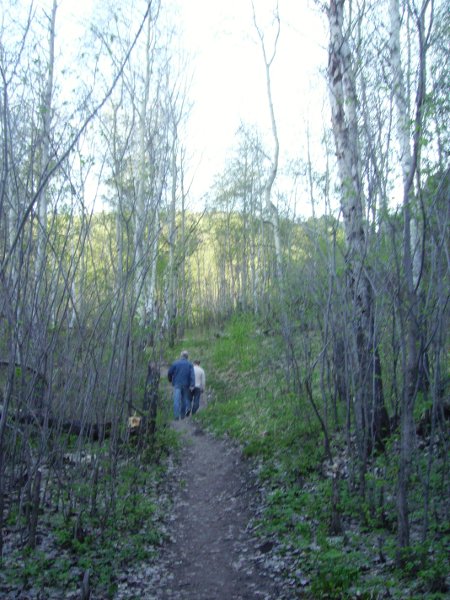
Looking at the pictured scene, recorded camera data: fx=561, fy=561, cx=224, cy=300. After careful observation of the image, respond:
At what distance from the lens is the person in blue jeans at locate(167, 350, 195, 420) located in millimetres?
12148

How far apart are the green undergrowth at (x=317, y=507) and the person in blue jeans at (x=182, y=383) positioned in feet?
1.48

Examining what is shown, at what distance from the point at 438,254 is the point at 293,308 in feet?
18.0

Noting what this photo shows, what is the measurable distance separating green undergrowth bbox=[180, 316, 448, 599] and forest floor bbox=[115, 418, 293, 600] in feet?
0.68

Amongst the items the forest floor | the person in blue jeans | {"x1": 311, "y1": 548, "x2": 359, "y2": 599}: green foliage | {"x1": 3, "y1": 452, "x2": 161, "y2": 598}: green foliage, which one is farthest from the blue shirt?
{"x1": 311, "y1": 548, "x2": 359, "y2": 599}: green foliage

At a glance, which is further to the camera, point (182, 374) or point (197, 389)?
point (197, 389)

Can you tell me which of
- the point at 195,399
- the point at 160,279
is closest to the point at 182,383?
the point at 195,399

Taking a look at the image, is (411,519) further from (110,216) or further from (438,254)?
(110,216)

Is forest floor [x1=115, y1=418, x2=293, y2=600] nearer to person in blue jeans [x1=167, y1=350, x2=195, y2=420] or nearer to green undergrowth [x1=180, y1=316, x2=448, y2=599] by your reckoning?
green undergrowth [x1=180, y1=316, x2=448, y2=599]

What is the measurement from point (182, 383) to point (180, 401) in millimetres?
450

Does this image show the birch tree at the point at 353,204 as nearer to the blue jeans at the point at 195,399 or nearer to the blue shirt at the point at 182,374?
the blue shirt at the point at 182,374

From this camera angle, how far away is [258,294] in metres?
23.9

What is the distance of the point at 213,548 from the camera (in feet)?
19.2

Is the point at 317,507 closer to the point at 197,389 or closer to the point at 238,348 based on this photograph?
the point at 197,389

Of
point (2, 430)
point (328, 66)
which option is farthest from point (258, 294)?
point (2, 430)
